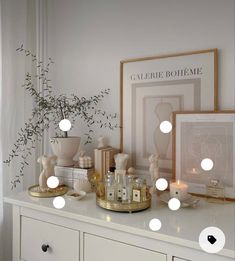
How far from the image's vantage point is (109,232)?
1.00 m

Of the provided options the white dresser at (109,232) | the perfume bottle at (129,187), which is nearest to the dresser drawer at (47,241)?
the white dresser at (109,232)

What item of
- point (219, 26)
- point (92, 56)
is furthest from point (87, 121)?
point (219, 26)

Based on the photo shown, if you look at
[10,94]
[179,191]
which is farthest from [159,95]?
[10,94]

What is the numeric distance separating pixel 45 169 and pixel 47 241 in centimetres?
34

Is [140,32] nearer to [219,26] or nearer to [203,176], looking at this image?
[219,26]

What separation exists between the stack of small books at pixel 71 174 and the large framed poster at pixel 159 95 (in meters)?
0.25

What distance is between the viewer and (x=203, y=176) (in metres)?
1.26

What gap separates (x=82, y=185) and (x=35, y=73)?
0.82m

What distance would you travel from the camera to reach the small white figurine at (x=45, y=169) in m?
1.32

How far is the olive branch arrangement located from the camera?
152 centimetres

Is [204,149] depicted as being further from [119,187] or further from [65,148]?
[65,148]

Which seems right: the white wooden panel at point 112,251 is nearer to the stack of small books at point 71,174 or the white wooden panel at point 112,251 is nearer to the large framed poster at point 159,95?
the stack of small books at point 71,174

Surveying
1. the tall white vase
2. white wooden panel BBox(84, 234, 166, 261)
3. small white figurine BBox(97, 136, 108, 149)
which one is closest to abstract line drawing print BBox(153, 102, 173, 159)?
small white figurine BBox(97, 136, 108, 149)

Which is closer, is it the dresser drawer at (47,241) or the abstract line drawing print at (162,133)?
the dresser drawer at (47,241)
